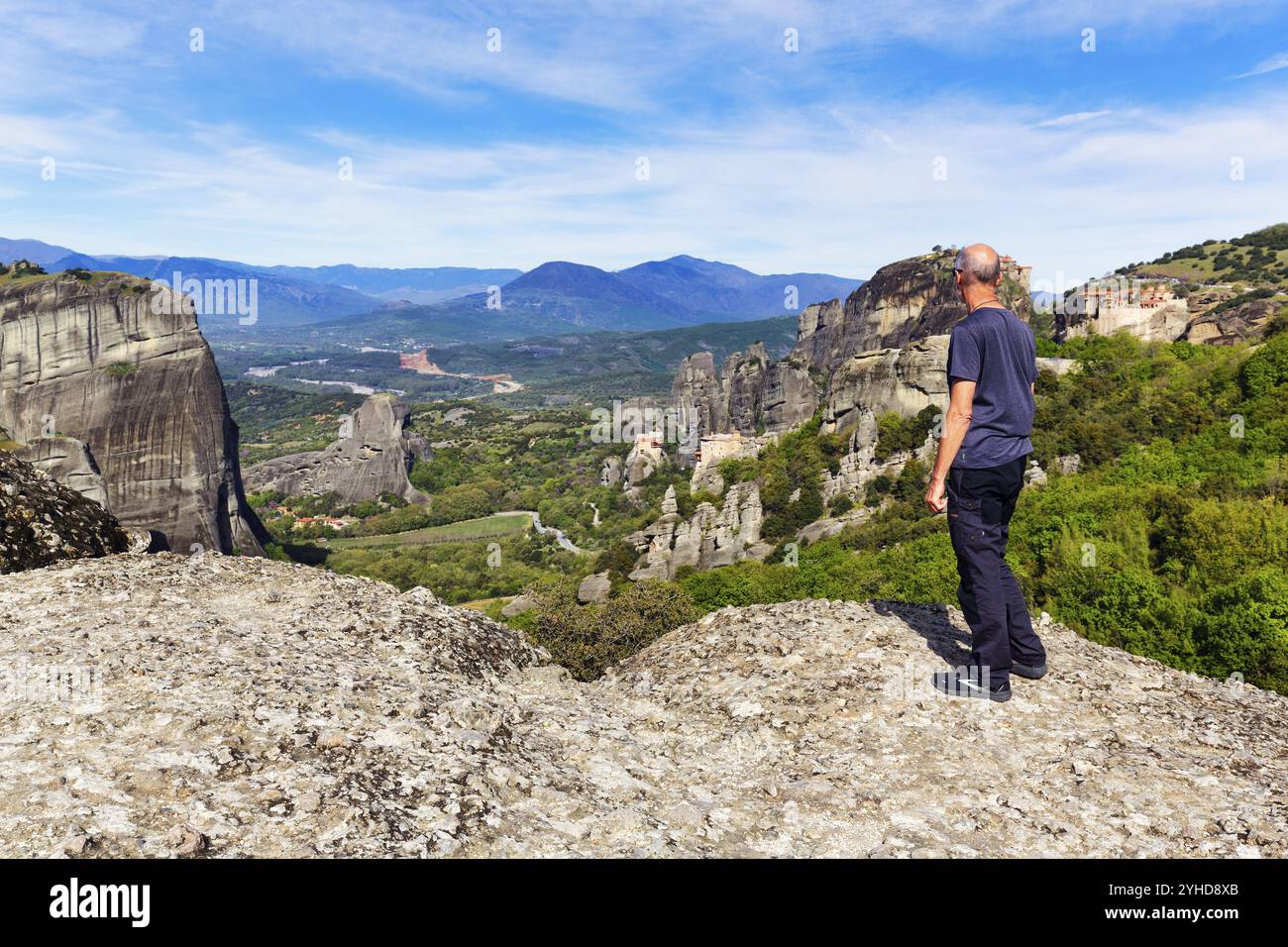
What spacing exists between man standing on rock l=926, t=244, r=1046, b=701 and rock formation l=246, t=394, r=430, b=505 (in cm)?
13436

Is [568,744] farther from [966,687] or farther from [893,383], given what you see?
[893,383]

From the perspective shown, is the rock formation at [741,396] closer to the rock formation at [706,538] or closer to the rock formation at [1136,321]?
the rock formation at [1136,321]

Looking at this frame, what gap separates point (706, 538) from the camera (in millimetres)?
52750

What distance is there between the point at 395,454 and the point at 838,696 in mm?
139706

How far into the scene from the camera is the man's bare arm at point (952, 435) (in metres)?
6.80

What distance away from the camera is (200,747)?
5508 mm

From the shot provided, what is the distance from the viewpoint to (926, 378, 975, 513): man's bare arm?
22.3 feet

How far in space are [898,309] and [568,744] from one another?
112005 mm

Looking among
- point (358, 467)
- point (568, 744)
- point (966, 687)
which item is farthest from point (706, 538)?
point (358, 467)

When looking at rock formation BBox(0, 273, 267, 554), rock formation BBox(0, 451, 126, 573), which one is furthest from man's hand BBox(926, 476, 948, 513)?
rock formation BBox(0, 273, 267, 554)

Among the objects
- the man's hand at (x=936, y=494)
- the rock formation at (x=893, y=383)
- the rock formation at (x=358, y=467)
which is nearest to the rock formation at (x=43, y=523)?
the man's hand at (x=936, y=494)

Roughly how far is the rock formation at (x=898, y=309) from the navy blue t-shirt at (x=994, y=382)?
89.2m
